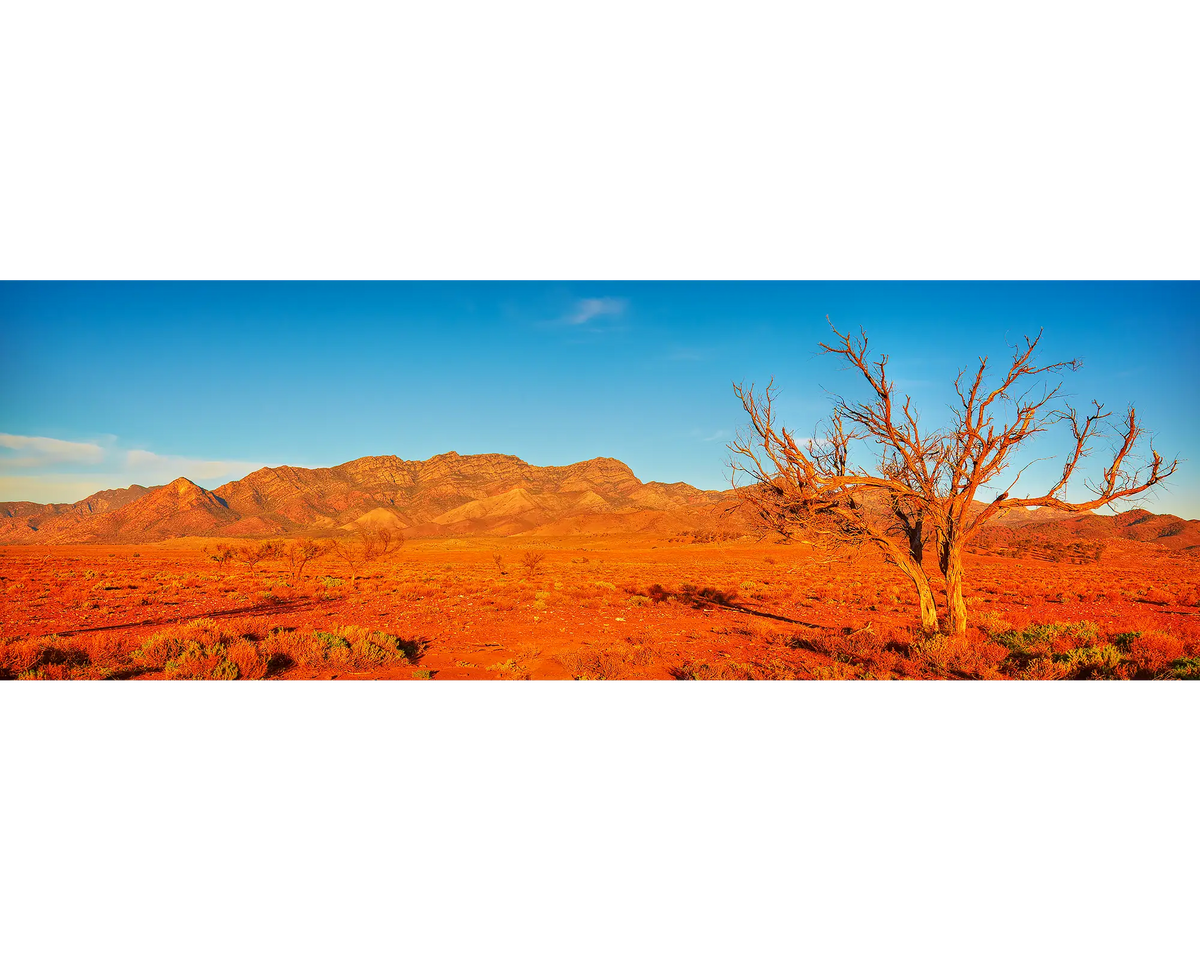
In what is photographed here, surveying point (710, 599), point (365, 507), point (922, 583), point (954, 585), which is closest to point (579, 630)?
point (922, 583)

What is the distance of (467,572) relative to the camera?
2736 cm

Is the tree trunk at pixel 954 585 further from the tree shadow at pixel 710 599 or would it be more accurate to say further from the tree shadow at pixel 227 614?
the tree shadow at pixel 227 614


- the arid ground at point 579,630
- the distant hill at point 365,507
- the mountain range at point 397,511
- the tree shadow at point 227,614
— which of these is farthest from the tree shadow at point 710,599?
the distant hill at point 365,507

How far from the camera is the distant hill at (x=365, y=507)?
269ft

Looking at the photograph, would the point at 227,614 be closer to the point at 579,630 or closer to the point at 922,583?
the point at 579,630

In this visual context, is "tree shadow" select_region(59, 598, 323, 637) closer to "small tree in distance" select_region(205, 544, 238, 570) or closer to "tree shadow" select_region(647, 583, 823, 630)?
"tree shadow" select_region(647, 583, 823, 630)

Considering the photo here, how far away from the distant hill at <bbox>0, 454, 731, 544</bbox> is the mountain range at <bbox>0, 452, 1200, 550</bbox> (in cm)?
23

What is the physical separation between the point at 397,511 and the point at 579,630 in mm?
97298

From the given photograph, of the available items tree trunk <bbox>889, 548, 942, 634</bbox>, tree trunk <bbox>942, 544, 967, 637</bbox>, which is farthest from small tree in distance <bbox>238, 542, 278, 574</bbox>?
tree trunk <bbox>942, 544, 967, 637</bbox>

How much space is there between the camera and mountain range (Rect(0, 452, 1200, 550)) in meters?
72.8
